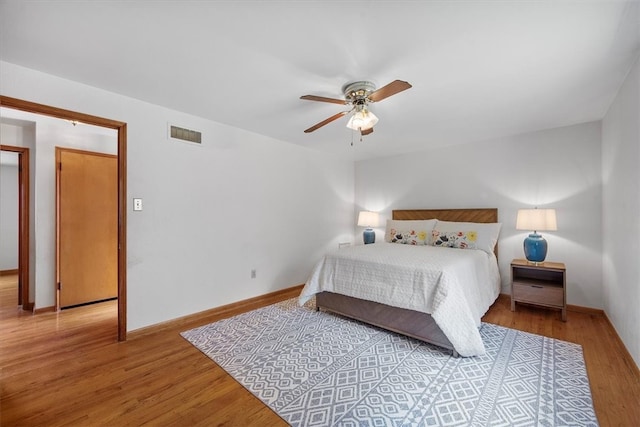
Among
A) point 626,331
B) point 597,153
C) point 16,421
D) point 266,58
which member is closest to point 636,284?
point 626,331

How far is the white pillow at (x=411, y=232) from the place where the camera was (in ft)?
13.1

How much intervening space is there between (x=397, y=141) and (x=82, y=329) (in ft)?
14.7

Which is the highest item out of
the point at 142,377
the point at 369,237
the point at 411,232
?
the point at 411,232

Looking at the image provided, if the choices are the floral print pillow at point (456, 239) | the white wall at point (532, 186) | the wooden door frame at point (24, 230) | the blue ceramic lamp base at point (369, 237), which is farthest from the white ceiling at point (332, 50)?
the blue ceramic lamp base at point (369, 237)

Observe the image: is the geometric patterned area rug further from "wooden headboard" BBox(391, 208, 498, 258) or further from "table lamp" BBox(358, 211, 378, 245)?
"table lamp" BBox(358, 211, 378, 245)

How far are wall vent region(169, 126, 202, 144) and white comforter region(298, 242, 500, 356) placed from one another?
80.9 inches

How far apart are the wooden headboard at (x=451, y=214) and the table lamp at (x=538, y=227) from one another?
633 mm

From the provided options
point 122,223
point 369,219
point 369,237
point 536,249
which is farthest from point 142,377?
point 536,249

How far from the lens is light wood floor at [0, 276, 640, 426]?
1611mm

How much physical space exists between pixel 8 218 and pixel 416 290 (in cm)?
811

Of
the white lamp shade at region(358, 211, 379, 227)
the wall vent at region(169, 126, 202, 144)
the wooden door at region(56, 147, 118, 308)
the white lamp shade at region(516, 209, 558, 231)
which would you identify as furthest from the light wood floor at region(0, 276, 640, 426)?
the white lamp shade at region(358, 211, 379, 227)

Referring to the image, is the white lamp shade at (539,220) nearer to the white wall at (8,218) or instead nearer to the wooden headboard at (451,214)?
the wooden headboard at (451,214)

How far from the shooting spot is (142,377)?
6.57 ft

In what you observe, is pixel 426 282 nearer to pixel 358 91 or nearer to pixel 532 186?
pixel 358 91
